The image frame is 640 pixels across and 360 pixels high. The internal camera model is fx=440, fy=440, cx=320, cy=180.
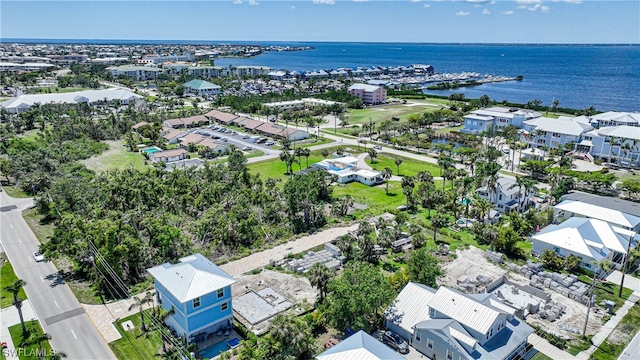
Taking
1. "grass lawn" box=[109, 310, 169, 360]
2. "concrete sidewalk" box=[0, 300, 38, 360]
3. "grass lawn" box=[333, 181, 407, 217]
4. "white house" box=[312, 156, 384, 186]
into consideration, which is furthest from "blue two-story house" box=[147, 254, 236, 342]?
"white house" box=[312, 156, 384, 186]

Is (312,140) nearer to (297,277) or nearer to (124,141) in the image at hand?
(124,141)

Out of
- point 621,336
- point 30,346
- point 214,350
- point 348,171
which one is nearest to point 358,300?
point 214,350

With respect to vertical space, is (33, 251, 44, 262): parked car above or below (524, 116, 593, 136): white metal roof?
below

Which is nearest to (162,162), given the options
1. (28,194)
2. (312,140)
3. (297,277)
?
(28,194)

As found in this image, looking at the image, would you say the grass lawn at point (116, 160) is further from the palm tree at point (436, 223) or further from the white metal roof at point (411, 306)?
the white metal roof at point (411, 306)

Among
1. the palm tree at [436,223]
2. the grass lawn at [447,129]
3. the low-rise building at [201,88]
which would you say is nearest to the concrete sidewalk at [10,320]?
the palm tree at [436,223]

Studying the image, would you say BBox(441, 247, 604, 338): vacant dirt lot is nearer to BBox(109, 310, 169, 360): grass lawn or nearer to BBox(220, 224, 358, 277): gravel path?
BBox(220, 224, 358, 277): gravel path

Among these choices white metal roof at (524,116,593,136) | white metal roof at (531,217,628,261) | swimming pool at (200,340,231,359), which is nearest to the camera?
swimming pool at (200,340,231,359)
